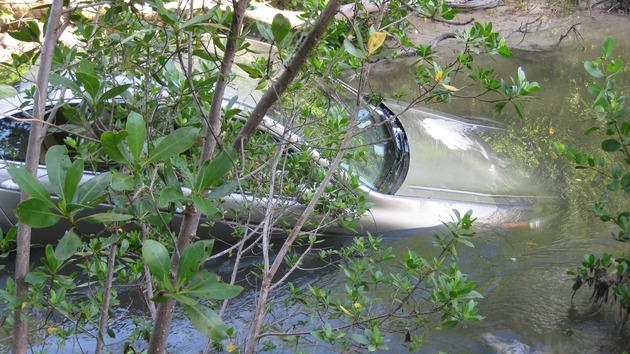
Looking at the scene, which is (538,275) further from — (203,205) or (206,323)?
(206,323)

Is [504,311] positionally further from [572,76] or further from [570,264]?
Answer: [572,76]

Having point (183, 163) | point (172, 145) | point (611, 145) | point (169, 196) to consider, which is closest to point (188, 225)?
point (183, 163)

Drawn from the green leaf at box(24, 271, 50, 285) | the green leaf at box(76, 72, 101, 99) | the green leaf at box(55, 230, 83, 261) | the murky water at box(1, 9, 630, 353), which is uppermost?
the green leaf at box(76, 72, 101, 99)

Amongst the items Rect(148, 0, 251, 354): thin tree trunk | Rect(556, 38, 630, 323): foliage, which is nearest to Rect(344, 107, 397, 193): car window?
Rect(556, 38, 630, 323): foliage

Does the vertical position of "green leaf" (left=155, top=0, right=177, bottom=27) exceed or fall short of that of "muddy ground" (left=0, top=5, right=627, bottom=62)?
it exceeds it

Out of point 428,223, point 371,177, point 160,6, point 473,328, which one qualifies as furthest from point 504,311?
point 160,6

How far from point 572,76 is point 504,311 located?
6.06 meters

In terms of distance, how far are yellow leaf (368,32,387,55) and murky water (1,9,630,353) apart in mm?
2059

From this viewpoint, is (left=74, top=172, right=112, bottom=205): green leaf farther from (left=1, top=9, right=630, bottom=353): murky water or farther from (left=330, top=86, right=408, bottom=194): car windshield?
(left=330, top=86, right=408, bottom=194): car windshield

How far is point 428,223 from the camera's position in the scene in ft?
15.9

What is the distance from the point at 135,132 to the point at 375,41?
0.81m

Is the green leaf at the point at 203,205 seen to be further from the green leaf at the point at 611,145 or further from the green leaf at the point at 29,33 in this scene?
the green leaf at the point at 611,145

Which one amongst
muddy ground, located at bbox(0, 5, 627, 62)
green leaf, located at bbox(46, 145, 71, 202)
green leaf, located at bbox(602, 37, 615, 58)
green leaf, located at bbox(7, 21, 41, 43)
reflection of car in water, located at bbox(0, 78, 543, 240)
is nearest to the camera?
green leaf, located at bbox(46, 145, 71, 202)

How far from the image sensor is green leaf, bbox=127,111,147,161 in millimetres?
1324
